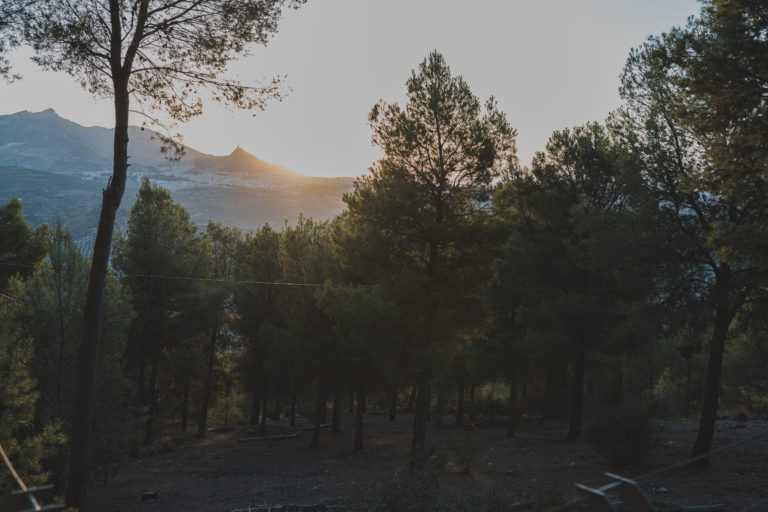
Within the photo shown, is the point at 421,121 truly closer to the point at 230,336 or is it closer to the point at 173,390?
the point at 230,336

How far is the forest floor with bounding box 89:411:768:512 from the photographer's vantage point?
6941mm

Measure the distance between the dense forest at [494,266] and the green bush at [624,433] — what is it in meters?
0.04

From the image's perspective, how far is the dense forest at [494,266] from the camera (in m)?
9.66

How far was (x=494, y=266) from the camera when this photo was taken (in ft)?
50.5

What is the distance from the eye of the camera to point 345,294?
15117mm

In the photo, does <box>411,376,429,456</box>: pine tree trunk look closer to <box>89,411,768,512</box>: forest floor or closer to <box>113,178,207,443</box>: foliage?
<box>89,411,768,512</box>: forest floor

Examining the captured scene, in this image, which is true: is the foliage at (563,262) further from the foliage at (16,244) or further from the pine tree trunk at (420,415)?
the foliage at (16,244)

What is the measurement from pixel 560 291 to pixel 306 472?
11.3m

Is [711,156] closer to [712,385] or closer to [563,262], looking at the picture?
[712,385]

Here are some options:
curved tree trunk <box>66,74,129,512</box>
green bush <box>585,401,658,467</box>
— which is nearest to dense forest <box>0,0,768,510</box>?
green bush <box>585,401,658,467</box>

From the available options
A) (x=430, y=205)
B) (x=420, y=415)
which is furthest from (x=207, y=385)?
(x=430, y=205)

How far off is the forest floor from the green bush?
0.37 m

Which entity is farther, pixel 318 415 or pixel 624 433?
pixel 318 415

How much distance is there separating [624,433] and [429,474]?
24.9ft
